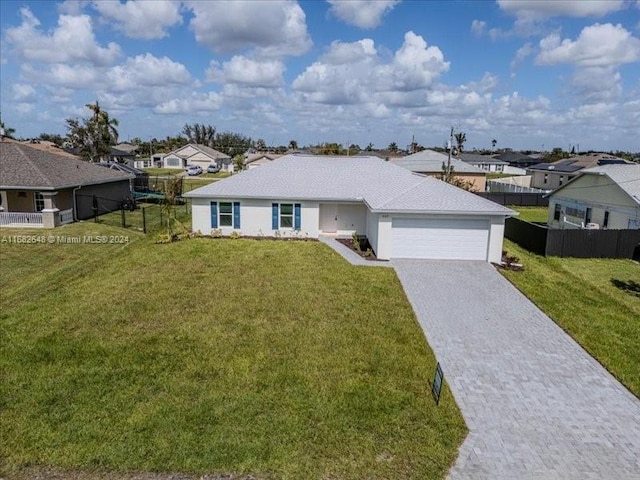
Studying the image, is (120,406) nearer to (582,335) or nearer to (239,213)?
(582,335)

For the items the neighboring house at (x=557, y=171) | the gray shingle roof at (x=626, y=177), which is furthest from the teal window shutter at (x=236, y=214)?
the neighboring house at (x=557, y=171)

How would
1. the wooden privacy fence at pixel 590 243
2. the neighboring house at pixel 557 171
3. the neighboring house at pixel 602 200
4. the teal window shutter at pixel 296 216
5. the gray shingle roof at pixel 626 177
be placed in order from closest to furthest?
the wooden privacy fence at pixel 590 243 < the teal window shutter at pixel 296 216 < the gray shingle roof at pixel 626 177 < the neighboring house at pixel 602 200 < the neighboring house at pixel 557 171

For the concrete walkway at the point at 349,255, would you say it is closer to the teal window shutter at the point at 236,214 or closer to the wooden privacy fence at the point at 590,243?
the teal window shutter at the point at 236,214

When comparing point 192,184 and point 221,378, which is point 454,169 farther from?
point 221,378

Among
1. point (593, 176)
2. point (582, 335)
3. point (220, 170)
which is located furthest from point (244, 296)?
point (220, 170)

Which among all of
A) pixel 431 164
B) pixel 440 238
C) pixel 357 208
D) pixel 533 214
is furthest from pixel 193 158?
pixel 440 238

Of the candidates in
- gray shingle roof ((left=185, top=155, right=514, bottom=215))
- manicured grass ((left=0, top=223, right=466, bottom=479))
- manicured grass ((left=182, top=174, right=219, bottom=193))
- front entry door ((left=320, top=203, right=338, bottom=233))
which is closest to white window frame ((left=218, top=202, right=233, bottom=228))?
gray shingle roof ((left=185, top=155, right=514, bottom=215))
